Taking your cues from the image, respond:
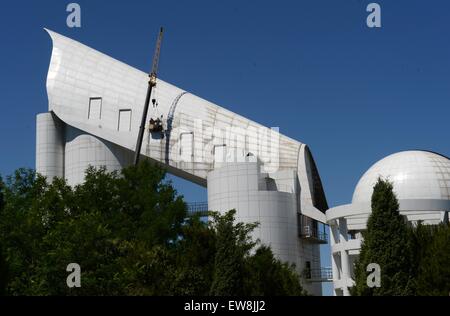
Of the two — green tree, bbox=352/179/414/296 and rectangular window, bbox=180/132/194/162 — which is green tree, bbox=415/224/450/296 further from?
rectangular window, bbox=180/132/194/162

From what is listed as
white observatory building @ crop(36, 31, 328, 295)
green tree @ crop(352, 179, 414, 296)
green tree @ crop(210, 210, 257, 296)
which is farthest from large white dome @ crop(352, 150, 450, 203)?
green tree @ crop(210, 210, 257, 296)

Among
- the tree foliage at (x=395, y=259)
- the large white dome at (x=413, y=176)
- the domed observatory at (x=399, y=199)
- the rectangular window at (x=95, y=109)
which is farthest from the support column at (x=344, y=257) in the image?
the rectangular window at (x=95, y=109)

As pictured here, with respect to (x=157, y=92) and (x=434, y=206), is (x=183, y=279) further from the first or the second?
(x=157, y=92)

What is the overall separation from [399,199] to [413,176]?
11.0 ft

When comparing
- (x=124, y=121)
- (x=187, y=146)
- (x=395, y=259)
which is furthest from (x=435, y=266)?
(x=124, y=121)

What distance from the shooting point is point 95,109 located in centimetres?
8244

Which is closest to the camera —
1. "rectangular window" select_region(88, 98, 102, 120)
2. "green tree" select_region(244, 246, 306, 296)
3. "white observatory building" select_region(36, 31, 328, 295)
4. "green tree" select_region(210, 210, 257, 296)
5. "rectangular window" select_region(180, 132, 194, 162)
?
"green tree" select_region(210, 210, 257, 296)

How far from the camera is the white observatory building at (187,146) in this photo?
237 feet

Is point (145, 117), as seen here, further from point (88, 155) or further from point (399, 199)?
point (399, 199)

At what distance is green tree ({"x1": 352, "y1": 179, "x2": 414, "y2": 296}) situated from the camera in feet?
131

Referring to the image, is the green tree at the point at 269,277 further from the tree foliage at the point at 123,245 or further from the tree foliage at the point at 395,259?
the tree foliage at the point at 395,259

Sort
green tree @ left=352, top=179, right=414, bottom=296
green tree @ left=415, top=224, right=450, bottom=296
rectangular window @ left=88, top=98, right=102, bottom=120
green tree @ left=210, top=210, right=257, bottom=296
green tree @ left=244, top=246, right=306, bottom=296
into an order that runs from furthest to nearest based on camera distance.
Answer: rectangular window @ left=88, top=98, right=102, bottom=120 → green tree @ left=244, top=246, right=306, bottom=296 → green tree @ left=415, top=224, right=450, bottom=296 → green tree @ left=210, top=210, right=257, bottom=296 → green tree @ left=352, top=179, right=414, bottom=296

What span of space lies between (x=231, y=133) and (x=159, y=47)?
17051 mm

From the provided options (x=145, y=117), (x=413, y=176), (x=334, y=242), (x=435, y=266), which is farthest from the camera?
(x=145, y=117)
